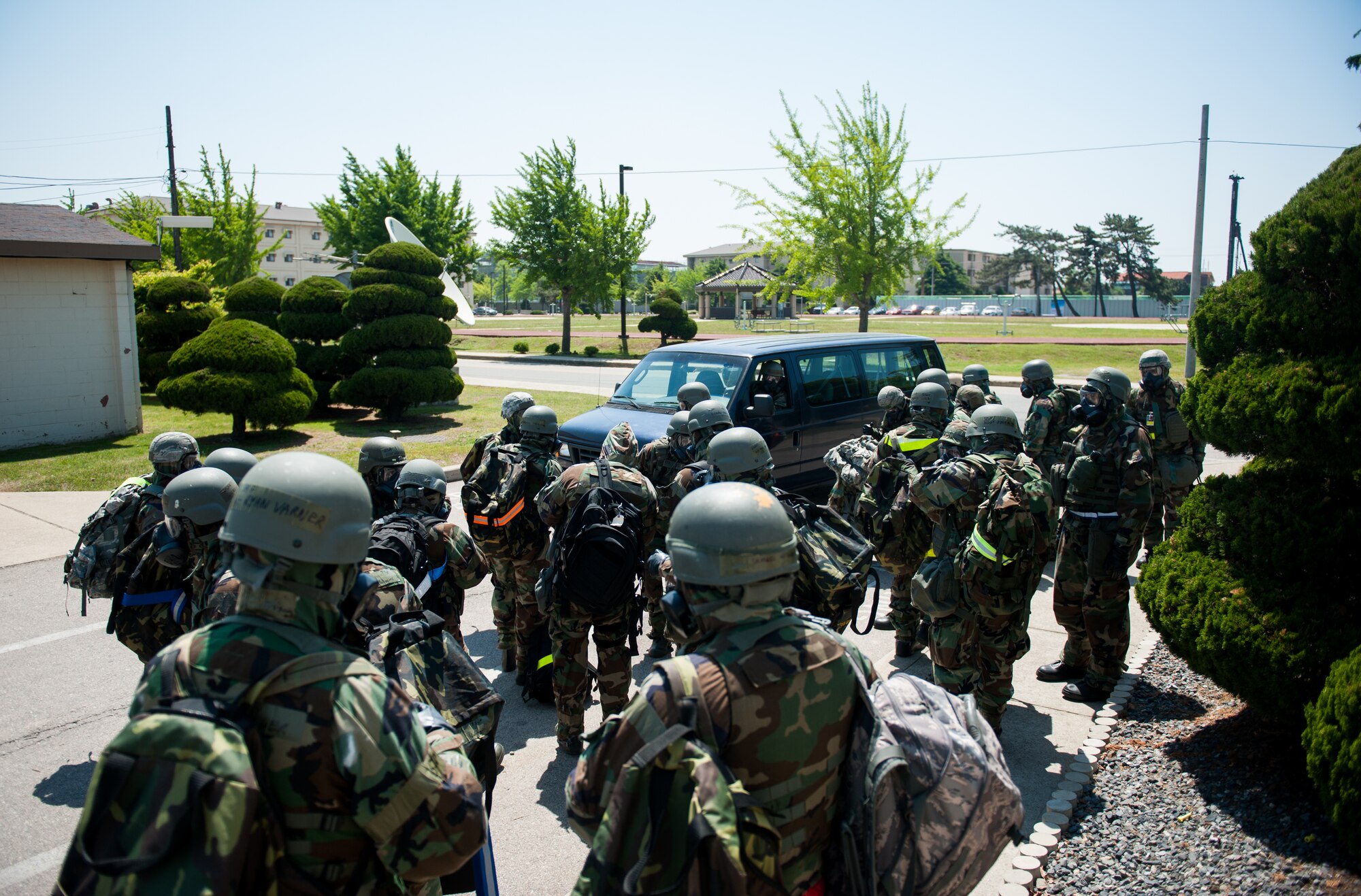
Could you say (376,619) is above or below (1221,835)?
above

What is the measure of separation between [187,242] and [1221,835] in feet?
113

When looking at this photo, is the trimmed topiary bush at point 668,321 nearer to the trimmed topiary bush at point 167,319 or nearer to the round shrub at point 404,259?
the round shrub at point 404,259

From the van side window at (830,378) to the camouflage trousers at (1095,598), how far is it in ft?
14.5

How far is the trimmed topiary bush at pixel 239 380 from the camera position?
48.2 feet

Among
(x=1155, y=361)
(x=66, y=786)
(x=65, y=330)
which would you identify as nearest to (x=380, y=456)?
(x=66, y=786)

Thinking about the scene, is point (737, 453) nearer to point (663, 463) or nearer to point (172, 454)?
point (663, 463)

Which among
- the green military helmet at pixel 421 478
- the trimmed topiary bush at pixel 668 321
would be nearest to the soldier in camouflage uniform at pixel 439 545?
the green military helmet at pixel 421 478

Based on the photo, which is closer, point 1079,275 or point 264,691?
point 264,691

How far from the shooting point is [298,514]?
7.02 ft

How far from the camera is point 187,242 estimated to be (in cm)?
3131

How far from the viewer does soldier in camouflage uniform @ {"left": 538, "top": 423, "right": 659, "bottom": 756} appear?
4977mm

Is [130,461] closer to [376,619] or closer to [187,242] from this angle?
[376,619]

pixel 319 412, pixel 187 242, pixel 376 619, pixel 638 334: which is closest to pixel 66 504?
pixel 319 412

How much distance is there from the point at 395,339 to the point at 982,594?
14.8 m
